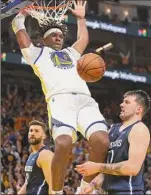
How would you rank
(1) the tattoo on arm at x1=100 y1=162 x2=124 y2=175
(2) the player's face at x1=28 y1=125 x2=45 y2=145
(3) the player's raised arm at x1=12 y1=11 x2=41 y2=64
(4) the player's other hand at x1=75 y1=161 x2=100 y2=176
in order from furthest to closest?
(2) the player's face at x1=28 y1=125 x2=45 y2=145 → (3) the player's raised arm at x1=12 y1=11 x2=41 y2=64 → (1) the tattoo on arm at x1=100 y1=162 x2=124 y2=175 → (4) the player's other hand at x1=75 y1=161 x2=100 y2=176

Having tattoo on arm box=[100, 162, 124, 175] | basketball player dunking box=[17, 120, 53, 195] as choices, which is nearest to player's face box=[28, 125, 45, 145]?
basketball player dunking box=[17, 120, 53, 195]

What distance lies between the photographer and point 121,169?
4.46 m

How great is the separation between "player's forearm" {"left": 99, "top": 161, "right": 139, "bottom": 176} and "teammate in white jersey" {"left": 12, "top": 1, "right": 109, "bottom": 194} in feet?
3.05

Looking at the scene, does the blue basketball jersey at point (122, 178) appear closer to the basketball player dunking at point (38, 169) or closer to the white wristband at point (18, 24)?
the basketball player dunking at point (38, 169)

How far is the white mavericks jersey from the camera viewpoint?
6.20 metres

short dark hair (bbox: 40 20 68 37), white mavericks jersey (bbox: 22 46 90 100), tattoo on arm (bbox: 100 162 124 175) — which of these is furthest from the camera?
short dark hair (bbox: 40 20 68 37)

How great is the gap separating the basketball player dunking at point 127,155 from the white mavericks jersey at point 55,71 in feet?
4.11

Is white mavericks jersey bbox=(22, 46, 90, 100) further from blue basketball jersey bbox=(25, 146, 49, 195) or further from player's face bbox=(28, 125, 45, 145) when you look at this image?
blue basketball jersey bbox=(25, 146, 49, 195)

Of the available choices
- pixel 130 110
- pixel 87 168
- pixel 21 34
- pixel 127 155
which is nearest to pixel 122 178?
pixel 127 155

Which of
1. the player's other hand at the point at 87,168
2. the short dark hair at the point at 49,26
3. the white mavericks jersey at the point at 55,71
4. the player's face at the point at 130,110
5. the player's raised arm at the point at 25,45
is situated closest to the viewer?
the player's other hand at the point at 87,168

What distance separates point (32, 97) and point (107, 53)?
4458mm

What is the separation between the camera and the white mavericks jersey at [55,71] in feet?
20.3

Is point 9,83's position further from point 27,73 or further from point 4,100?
point 4,100

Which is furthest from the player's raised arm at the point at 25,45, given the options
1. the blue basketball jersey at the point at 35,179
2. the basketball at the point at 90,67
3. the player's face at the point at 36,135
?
the blue basketball jersey at the point at 35,179
